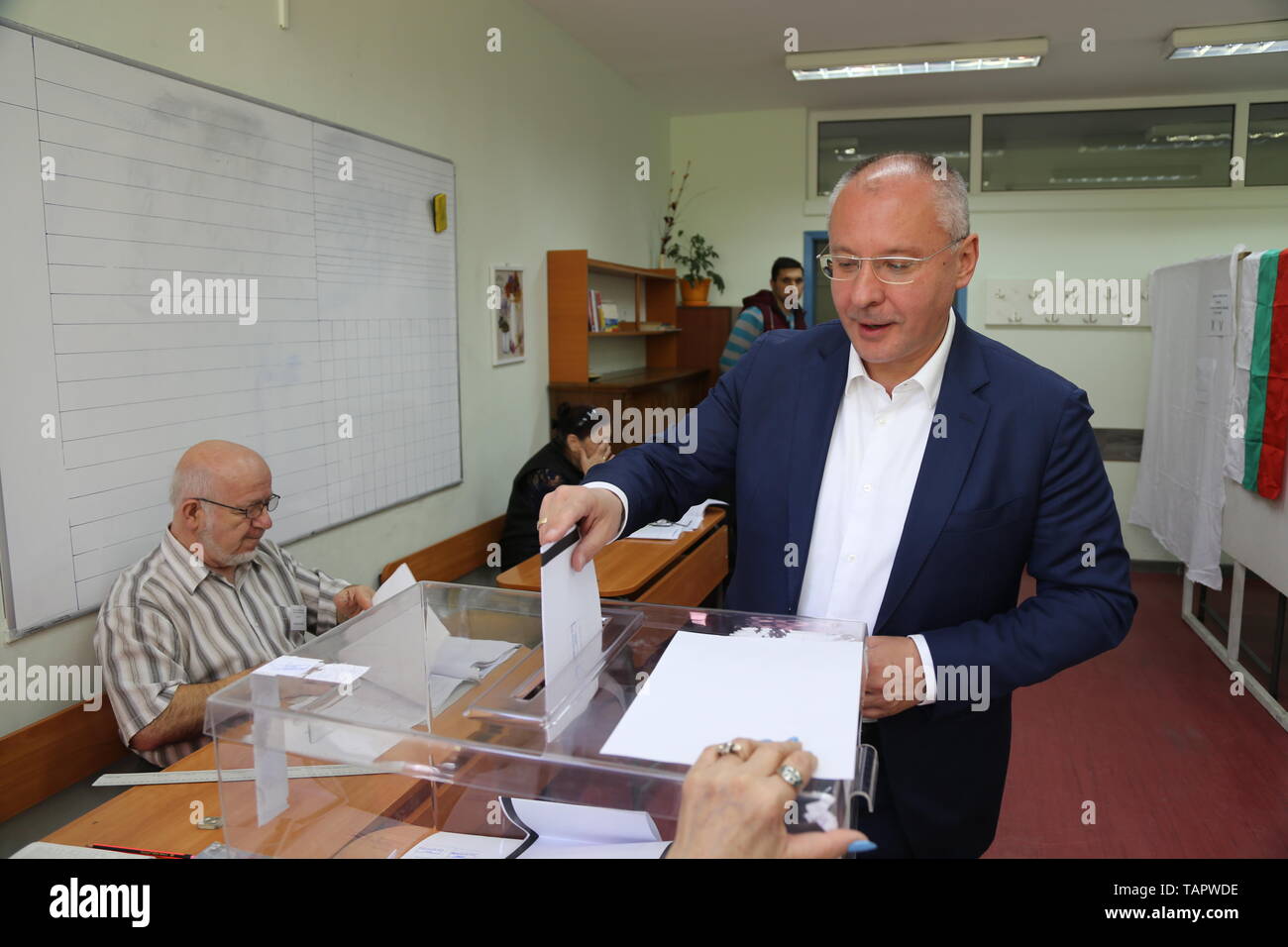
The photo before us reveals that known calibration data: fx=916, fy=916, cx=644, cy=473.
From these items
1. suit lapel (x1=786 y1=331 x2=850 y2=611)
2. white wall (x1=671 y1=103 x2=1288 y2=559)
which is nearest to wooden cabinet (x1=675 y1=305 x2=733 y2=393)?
white wall (x1=671 y1=103 x2=1288 y2=559)

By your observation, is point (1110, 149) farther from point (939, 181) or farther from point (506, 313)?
point (939, 181)

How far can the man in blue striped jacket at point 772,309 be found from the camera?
6270 mm

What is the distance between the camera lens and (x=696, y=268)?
24.3 feet

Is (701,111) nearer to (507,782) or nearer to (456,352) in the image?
(456,352)

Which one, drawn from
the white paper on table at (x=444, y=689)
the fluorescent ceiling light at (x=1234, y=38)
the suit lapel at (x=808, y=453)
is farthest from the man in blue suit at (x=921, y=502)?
the fluorescent ceiling light at (x=1234, y=38)

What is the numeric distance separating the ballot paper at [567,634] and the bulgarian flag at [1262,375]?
3687mm

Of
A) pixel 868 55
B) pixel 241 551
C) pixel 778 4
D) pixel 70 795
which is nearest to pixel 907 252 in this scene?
pixel 241 551

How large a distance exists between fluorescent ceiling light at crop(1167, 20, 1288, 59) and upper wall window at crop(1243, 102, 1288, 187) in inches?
55.2

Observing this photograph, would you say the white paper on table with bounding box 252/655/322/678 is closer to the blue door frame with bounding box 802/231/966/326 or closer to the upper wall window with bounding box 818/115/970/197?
the blue door frame with bounding box 802/231/966/326

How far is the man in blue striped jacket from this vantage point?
6.27 m

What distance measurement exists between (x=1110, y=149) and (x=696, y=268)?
10.5ft

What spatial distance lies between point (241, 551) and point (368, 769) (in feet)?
5.24

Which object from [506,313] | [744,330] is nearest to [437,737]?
[506,313]

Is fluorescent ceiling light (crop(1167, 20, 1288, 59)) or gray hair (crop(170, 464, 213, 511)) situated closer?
gray hair (crop(170, 464, 213, 511))
